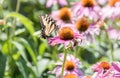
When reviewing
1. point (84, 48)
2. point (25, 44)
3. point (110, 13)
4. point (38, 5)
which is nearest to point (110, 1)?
point (110, 13)

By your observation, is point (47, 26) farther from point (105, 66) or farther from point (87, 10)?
point (87, 10)

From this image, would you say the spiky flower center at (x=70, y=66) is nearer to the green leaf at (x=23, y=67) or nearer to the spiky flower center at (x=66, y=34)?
Answer: the spiky flower center at (x=66, y=34)

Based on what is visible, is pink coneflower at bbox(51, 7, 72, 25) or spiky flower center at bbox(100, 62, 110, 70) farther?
pink coneflower at bbox(51, 7, 72, 25)

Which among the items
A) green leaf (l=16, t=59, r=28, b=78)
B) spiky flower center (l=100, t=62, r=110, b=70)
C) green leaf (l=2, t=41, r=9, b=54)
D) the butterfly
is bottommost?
green leaf (l=16, t=59, r=28, b=78)

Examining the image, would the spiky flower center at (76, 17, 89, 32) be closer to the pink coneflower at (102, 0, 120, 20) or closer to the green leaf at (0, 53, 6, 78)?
the pink coneflower at (102, 0, 120, 20)

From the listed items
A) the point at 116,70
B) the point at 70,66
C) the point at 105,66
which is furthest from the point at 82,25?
the point at 116,70

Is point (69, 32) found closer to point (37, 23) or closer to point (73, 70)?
point (73, 70)

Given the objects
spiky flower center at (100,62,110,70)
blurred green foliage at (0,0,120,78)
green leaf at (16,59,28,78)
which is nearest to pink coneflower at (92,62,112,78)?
spiky flower center at (100,62,110,70)
